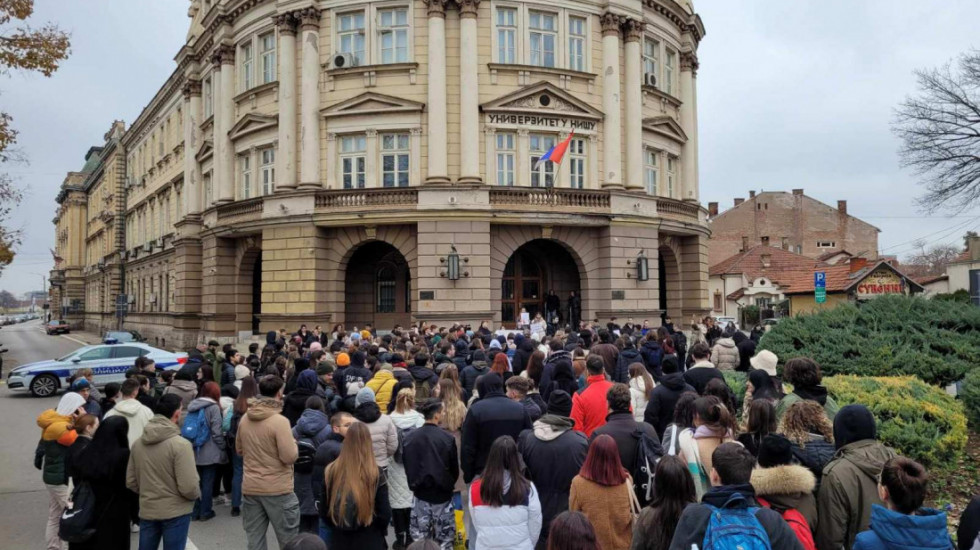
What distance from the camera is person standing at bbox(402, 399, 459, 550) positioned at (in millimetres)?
6254

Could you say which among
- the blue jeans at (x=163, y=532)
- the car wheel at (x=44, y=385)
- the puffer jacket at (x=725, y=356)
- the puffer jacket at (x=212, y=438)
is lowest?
the car wheel at (x=44, y=385)

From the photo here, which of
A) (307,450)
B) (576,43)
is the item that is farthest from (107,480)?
(576,43)

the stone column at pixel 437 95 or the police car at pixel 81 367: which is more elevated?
the stone column at pixel 437 95

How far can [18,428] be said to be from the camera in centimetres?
1512

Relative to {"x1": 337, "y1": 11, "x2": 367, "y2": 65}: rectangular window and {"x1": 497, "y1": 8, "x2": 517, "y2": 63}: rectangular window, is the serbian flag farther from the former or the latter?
{"x1": 337, "y1": 11, "x2": 367, "y2": 65}: rectangular window

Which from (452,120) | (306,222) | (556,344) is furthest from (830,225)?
(556,344)

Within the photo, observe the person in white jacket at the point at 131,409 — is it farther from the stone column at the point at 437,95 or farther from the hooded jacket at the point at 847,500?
the stone column at the point at 437,95

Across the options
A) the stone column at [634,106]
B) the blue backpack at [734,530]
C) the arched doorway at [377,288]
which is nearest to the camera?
the blue backpack at [734,530]

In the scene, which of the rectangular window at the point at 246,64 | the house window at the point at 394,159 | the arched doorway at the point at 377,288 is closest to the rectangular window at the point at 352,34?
the house window at the point at 394,159

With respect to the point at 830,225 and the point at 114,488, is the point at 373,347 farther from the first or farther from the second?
the point at 830,225

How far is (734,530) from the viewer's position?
3674 millimetres

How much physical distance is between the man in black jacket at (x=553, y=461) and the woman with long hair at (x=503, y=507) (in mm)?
652

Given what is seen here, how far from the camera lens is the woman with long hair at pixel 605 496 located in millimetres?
4805

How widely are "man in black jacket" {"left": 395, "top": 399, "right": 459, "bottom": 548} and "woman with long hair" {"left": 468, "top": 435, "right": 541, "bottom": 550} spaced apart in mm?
1405
